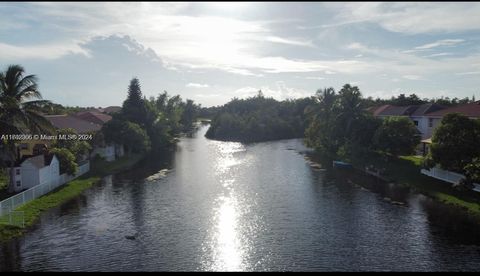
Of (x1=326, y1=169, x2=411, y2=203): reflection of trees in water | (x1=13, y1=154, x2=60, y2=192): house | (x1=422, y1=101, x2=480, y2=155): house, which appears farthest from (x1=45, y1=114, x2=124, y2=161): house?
(x1=422, y1=101, x2=480, y2=155): house

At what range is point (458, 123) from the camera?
4728cm

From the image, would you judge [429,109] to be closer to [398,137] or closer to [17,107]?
[398,137]

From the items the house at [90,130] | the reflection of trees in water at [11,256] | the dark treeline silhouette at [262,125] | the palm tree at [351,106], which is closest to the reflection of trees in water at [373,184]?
the palm tree at [351,106]

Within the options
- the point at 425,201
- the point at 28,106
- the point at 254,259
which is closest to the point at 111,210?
the point at 28,106

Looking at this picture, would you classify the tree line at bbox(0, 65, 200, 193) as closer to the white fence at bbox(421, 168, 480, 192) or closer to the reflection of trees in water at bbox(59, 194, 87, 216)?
the reflection of trees in water at bbox(59, 194, 87, 216)

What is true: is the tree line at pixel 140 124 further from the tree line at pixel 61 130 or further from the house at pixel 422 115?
the house at pixel 422 115

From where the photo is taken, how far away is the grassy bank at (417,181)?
43306 millimetres

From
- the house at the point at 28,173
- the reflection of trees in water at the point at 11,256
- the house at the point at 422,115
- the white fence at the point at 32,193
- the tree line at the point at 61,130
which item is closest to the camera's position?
the reflection of trees in water at the point at 11,256

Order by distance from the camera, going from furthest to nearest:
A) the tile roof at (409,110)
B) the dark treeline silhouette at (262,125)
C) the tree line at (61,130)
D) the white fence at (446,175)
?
the dark treeline silhouette at (262,125) < the tile roof at (409,110) < the white fence at (446,175) < the tree line at (61,130)

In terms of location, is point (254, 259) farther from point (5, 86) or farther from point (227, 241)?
point (5, 86)

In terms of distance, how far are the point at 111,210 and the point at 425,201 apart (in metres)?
34.2

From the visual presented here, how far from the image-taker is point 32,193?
43.6 meters

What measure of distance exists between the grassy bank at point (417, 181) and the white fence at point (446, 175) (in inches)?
20.2

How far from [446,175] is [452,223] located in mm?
14102
